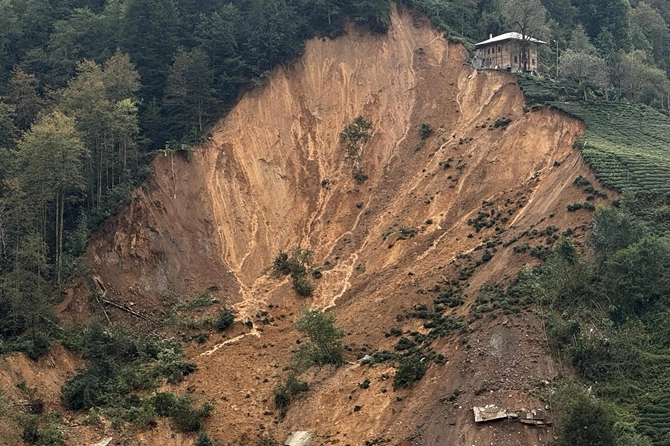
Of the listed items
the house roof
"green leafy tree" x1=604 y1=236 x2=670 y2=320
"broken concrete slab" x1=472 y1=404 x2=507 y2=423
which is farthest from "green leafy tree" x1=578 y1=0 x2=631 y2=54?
"broken concrete slab" x1=472 y1=404 x2=507 y2=423

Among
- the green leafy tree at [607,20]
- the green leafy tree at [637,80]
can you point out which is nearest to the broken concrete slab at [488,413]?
the green leafy tree at [637,80]

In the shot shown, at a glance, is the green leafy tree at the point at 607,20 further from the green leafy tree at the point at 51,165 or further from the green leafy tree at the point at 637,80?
the green leafy tree at the point at 51,165

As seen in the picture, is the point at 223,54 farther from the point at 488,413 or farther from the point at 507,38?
the point at 488,413

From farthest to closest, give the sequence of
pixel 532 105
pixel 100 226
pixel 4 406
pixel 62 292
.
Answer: pixel 532 105 → pixel 100 226 → pixel 62 292 → pixel 4 406

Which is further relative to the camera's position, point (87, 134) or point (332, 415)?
point (87, 134)

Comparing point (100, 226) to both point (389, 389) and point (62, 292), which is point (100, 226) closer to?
point (62, 292)

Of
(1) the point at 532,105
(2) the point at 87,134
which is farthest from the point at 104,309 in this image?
(1) the point at 532,105

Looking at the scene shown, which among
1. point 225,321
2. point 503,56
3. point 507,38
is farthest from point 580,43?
point 225,321
